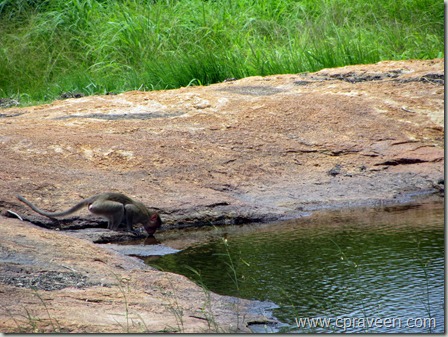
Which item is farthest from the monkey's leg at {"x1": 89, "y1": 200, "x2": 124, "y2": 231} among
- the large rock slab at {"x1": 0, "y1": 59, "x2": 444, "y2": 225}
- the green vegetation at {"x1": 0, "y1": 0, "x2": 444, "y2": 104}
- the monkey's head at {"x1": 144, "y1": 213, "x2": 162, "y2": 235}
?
the green vegetation at {"x1": 0, "y1": 0, "x2": 444, "y2": 104}

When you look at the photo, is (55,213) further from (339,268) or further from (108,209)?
(339,268)

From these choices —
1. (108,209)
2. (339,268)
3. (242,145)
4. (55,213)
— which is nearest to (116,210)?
(108,209)

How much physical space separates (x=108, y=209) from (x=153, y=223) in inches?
14.5

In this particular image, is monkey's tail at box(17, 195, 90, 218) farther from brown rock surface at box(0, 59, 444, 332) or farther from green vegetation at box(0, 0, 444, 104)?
Result: green vegetation at box(0, 0, 444, 104)

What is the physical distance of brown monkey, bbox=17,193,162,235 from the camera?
6.26 meters

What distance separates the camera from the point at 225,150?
7.92 m

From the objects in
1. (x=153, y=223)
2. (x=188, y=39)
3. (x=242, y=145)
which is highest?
(x=153, y=223)

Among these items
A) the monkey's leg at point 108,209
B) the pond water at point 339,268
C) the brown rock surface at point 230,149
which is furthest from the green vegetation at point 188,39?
the monkey's leg at point 108,209

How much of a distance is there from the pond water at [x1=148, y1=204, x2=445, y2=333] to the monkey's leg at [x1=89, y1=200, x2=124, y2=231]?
2.36 ft

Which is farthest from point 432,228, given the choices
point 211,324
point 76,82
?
point 76,82

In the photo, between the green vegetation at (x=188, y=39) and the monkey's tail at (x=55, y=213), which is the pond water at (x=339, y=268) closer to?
the monkey's tail at (x=55, y=213)

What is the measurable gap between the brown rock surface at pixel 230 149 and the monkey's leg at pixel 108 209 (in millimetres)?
310

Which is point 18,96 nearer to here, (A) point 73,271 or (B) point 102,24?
(B) point 102,24

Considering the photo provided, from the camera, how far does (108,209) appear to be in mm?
6258
